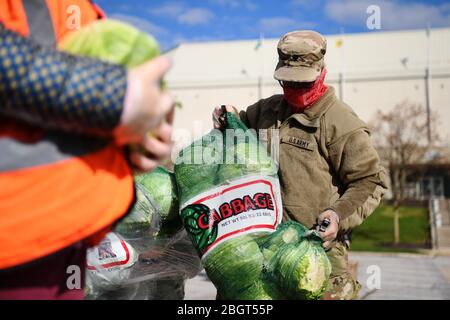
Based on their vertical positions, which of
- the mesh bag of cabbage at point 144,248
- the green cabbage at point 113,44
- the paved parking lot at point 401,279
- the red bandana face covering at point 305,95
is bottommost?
the paved parking lot at point 401,279

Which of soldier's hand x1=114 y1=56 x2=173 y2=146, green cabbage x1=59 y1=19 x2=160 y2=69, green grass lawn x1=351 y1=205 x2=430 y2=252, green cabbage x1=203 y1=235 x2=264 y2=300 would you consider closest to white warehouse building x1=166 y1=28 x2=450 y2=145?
green grass lawn x1=351 y1=205 x2=430 y2=252

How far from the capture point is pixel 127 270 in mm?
3301

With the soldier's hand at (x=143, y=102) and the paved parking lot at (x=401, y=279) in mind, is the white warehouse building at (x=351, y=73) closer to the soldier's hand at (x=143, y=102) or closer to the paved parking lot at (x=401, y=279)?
the paved parking lot at (x=401, y=279)

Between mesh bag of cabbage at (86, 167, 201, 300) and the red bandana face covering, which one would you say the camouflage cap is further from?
mesh bag of cabbage at (86, 167, 201, 300)

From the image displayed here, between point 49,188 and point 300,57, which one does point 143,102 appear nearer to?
point 49,188

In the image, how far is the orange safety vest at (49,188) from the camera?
1301 mm

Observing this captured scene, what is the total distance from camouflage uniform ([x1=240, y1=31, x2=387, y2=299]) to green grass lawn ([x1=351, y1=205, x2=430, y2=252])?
618 inches

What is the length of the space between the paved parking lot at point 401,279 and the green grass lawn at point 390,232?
2.31 metres

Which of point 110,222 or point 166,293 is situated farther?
point 166,293

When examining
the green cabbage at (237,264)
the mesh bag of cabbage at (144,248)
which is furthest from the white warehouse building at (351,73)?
the green cabbage at (237,264)

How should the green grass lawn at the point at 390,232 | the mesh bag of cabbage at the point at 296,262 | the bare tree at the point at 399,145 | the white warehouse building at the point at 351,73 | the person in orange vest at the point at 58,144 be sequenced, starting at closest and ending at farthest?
the person in orange vest at the point at 58,144 < the mesh bag of cabbage at the point at 296,262 < the green grass lawn at the point at 390,232 < the bare tree at the point at 399,145 < the white warehouse building at the point at 351,73
